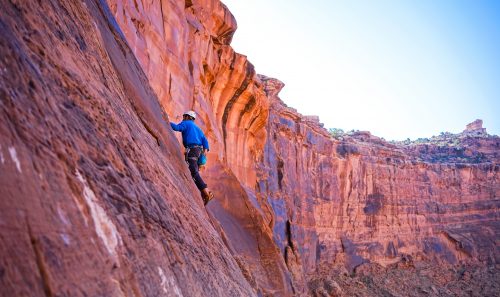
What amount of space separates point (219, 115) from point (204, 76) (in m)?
3.14

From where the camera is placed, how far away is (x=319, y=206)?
106 ft

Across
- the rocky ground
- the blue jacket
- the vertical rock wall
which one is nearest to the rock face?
the vertical rock wall

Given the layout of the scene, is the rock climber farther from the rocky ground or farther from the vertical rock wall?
the rocky ground

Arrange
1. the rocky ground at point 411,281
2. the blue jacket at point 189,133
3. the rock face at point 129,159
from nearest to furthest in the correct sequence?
the rock face at point 129,159 < the blue jacket at point 189,133 < the rocky ground at point 411,281

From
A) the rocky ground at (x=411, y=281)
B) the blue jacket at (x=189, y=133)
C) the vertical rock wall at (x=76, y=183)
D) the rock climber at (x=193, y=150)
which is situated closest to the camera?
the vertical rock wall at (x=76, y=183)

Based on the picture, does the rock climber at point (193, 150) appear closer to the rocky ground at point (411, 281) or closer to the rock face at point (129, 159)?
the rock face at point (129, 159)

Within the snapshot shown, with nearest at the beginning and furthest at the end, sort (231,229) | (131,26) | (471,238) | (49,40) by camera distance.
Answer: (49,40), (131,26), (231,229), (471,238)

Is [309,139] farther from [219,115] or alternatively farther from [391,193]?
[219,115]


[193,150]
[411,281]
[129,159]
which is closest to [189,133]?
[193,150]

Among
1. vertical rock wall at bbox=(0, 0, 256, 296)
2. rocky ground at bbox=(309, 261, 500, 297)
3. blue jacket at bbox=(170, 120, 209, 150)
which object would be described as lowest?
rocky ground at bbox=(309, 261, 500, 297)

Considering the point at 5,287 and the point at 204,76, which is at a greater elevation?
the point at 204,76

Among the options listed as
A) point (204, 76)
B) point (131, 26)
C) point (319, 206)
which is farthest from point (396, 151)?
point (131, 26)

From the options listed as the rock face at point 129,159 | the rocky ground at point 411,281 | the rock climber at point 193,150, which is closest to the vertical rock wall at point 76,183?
→ the rock face at point 129,159

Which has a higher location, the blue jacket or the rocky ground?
the blue jacket
